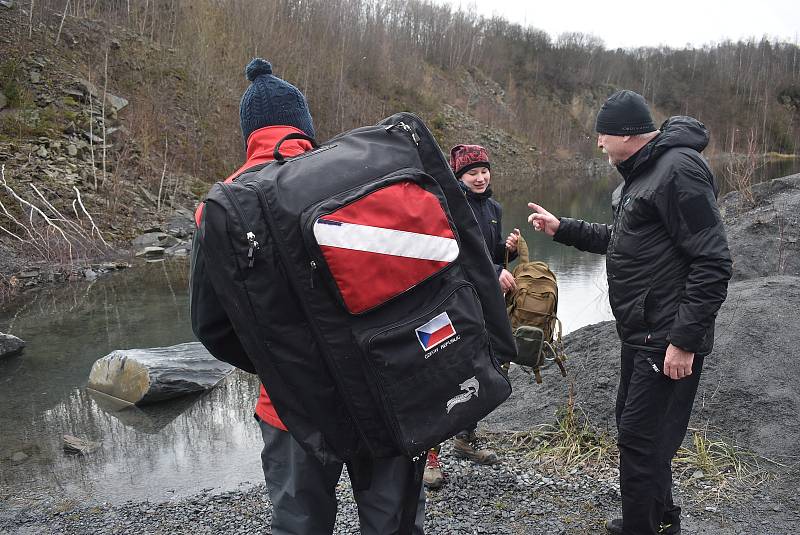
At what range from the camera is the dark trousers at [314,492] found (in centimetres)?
195

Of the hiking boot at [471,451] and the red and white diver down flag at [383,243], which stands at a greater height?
the red and white diver down flag at [383,243]

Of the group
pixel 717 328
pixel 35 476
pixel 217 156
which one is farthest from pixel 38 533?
pixel 217 156

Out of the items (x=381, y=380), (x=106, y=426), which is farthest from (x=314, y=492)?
(x=106, y=426)

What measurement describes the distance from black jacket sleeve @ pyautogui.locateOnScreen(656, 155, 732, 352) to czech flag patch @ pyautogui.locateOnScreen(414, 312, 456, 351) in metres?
1.34

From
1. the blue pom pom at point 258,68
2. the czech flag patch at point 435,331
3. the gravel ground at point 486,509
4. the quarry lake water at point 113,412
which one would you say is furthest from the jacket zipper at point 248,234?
the quarry lake water at point 113,412

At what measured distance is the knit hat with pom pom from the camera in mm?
2146

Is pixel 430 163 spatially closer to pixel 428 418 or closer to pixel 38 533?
pixel 428 418

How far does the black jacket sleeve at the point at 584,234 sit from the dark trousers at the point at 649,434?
2.85 feet

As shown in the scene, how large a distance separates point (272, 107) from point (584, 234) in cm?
215

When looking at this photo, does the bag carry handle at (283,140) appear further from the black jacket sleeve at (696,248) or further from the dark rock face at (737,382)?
the dark rock face at (737,382)

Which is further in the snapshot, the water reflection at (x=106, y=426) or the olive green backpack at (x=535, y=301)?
the water reflection at (x=106, y=426)

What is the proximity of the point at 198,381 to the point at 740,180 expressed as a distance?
9829 mm

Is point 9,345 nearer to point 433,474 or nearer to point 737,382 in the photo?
point 433,474

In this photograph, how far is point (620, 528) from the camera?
3219 mm
